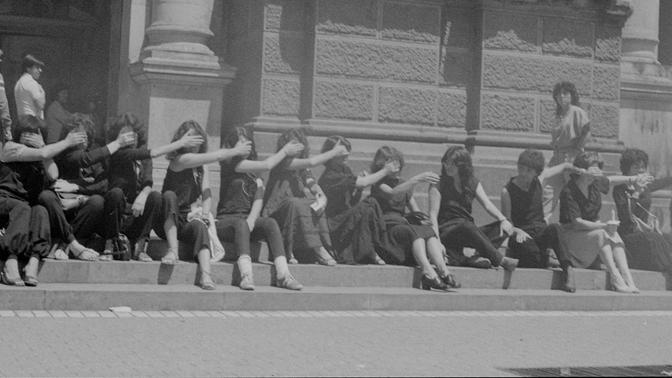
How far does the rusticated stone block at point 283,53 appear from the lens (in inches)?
602

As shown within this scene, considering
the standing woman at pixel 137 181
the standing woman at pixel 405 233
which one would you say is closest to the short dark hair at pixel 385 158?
the standing woman at pixel 405 233

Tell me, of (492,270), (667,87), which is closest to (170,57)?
(492,270)

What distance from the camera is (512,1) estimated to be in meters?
16.2

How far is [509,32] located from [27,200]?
281 inches

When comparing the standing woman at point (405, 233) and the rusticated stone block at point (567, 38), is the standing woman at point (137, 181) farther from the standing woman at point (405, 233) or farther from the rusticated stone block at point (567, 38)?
the rusticated stone block at point (567, 38)

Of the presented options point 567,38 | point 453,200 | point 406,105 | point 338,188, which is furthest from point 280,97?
point 567,38

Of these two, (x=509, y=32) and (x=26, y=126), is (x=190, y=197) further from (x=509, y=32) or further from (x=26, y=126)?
(x=509, y=32)

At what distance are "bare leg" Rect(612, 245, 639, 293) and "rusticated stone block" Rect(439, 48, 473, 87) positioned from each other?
11.8ft

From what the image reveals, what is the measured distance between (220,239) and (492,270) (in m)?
2.69

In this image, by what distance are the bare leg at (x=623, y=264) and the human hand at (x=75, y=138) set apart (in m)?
5.47

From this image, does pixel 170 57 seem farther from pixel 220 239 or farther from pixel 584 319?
pixel 584 319

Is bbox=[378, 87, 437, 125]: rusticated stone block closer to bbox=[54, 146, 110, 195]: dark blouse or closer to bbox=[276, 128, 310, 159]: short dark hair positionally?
bbox=[276, 128, 310, 159]: short dark hair

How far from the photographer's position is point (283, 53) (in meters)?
15.4

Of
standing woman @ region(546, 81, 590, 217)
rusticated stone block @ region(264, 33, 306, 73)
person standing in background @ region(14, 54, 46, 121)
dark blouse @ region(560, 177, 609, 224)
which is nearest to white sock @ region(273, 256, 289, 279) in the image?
dark blouse @ region(560, 177, 609, 224)
